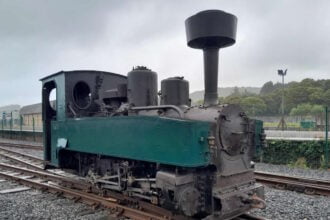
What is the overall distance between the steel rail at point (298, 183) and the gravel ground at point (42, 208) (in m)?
4.42

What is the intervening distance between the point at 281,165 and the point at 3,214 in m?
9.38

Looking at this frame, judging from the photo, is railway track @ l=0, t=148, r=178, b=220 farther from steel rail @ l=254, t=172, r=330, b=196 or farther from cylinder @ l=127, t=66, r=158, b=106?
steel rail @ l=254, t=172, r=330, b=196

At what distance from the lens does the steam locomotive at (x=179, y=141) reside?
4.55 metres

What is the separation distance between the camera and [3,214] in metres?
5.86

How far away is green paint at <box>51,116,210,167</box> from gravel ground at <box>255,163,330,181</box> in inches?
247

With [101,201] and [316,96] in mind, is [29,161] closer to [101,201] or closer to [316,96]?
[101,201]

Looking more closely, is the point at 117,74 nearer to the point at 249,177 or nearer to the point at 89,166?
the point at 89,166

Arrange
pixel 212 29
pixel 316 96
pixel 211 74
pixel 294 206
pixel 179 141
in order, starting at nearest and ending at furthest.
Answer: pixel 179 141 < pixel 212 29 < pixel 211 74 < pixel 294 206 < pixel 316 96

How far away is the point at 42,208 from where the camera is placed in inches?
244

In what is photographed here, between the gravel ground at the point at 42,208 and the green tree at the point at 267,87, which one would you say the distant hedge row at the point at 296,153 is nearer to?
the gravel ground at the point at 42,208

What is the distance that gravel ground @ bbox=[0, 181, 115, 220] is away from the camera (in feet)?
18.6

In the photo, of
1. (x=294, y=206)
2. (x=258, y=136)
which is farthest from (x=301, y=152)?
(x=258, y=136)

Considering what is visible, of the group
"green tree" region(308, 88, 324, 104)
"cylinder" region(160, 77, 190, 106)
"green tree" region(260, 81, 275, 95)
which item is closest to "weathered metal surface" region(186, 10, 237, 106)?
"cylinder" region(160, 77, 190, 106)

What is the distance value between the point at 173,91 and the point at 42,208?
11.7ft
